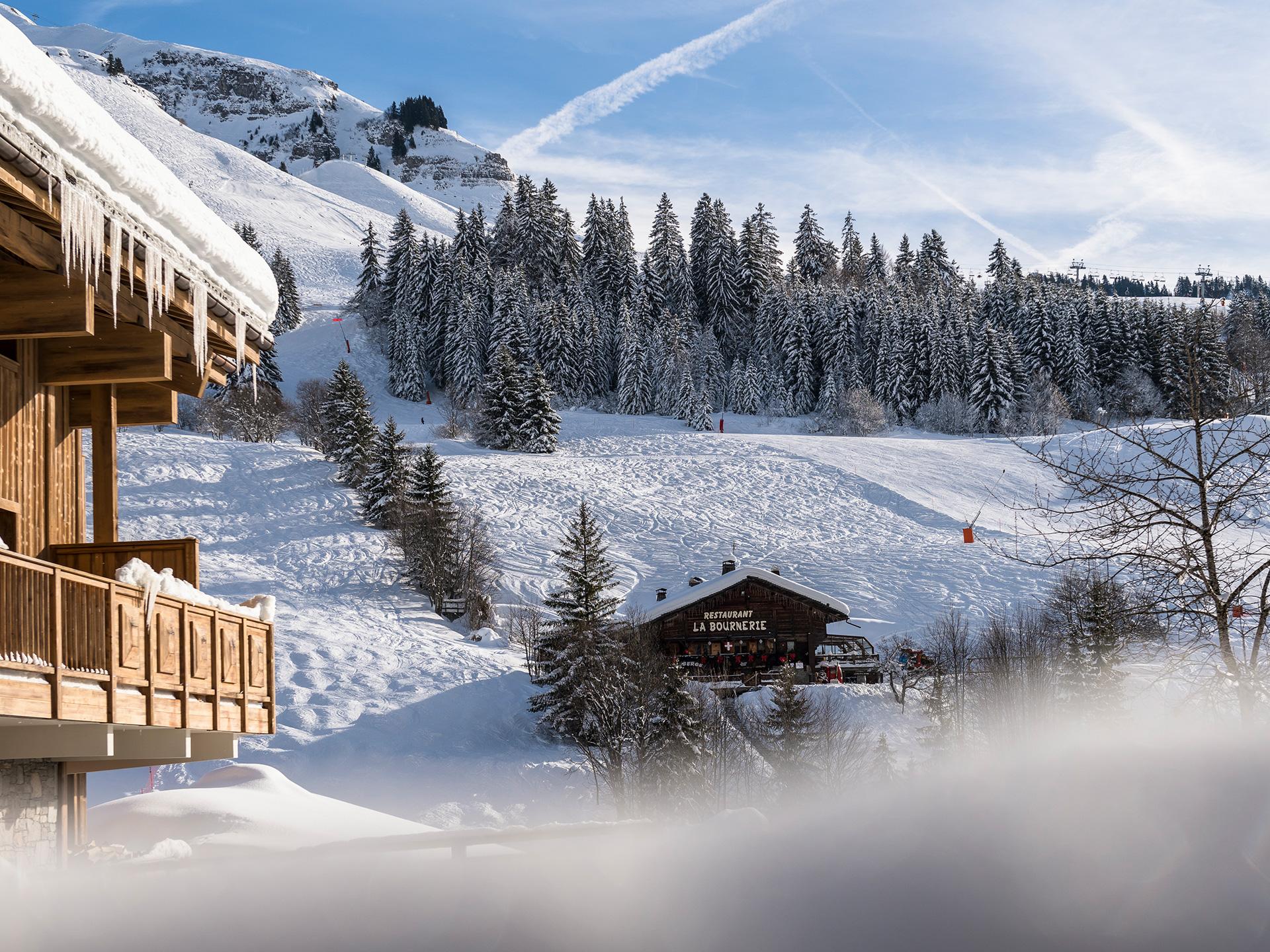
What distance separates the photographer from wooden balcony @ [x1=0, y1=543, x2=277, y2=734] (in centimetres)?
710

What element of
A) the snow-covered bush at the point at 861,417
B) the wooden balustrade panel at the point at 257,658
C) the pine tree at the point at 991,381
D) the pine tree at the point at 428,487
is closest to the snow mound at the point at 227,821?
the wooden balustrade panel at the point at 257,658

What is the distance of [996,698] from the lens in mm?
38000

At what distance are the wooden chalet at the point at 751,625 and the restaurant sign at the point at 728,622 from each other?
0.08ft

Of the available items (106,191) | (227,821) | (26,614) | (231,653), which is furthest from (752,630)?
(106,191)

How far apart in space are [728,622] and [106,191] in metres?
36.6

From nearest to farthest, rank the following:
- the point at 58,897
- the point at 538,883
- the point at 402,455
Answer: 1. the point at 538,883
2. the point at 58,897
3. the point at 402,455

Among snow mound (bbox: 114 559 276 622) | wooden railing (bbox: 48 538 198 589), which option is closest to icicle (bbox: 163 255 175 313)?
snow mound (bbox: 114 559 276 622)

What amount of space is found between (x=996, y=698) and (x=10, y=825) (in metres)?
33.8

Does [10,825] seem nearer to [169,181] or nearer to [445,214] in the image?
[169,181]

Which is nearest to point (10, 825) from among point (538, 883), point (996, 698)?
point (538, 883)

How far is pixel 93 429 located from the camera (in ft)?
39.0

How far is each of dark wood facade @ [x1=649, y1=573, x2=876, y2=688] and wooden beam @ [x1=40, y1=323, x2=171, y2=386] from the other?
32387mm

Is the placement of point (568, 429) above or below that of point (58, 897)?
above

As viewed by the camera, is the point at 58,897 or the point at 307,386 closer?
the point at 58,897
